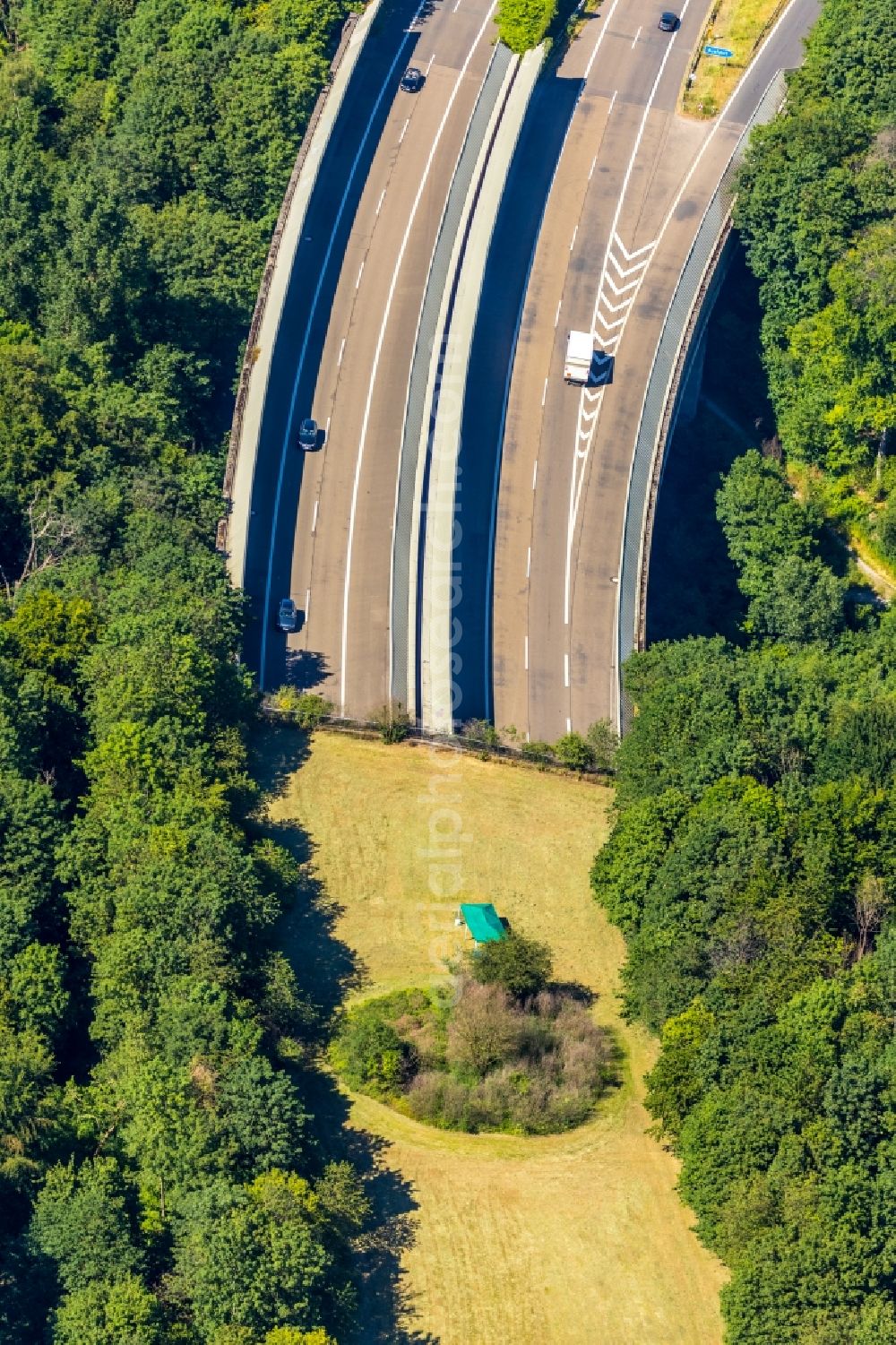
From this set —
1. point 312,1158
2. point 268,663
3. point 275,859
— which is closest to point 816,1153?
point 312,1158

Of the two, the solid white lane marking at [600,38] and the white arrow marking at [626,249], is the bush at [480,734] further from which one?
the solid white lane marking at [600,38]

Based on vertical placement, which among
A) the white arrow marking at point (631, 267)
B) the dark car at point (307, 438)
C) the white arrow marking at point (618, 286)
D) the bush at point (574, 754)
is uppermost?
the white arrow marking at point (631, 267)

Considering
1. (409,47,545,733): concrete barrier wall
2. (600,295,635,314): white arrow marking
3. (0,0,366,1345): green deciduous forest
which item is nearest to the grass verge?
(409,47,545,733): concrete barrier wall

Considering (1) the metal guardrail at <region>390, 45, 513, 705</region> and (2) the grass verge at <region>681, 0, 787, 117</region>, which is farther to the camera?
(2) the grass verge at <region>681, 0, 787, 117</region>

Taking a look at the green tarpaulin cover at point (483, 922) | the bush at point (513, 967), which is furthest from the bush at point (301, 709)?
the bush at point (513, 967)

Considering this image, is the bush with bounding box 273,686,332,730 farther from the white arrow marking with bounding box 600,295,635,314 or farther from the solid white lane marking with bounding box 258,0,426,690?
the white arrow marking with bounding box 600,295,635,314

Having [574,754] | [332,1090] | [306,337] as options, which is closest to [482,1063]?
[332,1090]

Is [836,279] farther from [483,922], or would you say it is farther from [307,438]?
[483,922]
